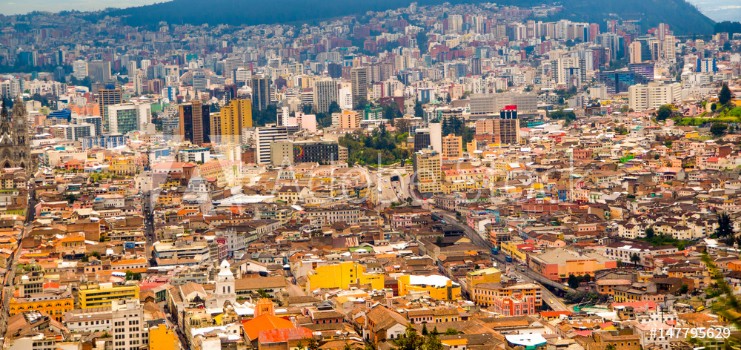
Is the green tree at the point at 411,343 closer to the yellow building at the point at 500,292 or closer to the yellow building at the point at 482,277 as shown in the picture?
the yellow building at the point at 500,292

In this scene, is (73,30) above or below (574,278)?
above

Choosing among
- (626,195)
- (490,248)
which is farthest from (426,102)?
(490,248)

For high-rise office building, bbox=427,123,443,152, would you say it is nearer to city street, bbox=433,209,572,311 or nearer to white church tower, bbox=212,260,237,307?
city street, bbox=433,209,572,311

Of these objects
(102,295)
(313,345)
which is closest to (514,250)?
(102,295)

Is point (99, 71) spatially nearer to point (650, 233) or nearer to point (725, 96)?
point (725, 96)

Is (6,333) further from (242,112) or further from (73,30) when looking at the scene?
(73,30)

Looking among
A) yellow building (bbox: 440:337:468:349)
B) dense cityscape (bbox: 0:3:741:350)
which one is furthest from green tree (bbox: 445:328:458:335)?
yellow building (bbox: 440:337:468:349)
